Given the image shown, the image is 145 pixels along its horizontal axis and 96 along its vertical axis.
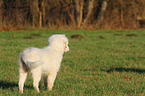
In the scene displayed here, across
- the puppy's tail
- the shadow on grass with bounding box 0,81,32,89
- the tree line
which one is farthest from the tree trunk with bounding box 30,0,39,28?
the puppy's tail

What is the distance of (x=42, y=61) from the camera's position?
4.67 metres

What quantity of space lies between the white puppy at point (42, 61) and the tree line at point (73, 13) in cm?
1485

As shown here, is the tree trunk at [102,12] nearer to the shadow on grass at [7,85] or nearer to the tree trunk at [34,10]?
the tree trunk at [34,10]

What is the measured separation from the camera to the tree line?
71.7 feet

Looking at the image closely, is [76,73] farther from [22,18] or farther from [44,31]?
[22,18]

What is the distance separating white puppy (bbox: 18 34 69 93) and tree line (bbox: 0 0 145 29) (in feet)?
48.7

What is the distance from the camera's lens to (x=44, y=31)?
1956 centimetres

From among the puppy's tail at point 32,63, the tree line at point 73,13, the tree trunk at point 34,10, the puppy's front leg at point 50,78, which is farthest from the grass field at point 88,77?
the tree trunk at point 34,10

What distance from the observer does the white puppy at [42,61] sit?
15.1ft

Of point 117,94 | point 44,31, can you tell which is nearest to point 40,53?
point 117,94

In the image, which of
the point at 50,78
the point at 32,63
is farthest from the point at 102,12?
the point at 32,63

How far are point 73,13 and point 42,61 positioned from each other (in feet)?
67.9

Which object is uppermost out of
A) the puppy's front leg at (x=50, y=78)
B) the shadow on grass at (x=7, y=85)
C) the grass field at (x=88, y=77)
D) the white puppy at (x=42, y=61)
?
the white puppy at (x=42, y=61)

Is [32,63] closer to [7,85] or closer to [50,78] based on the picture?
[50,78]
